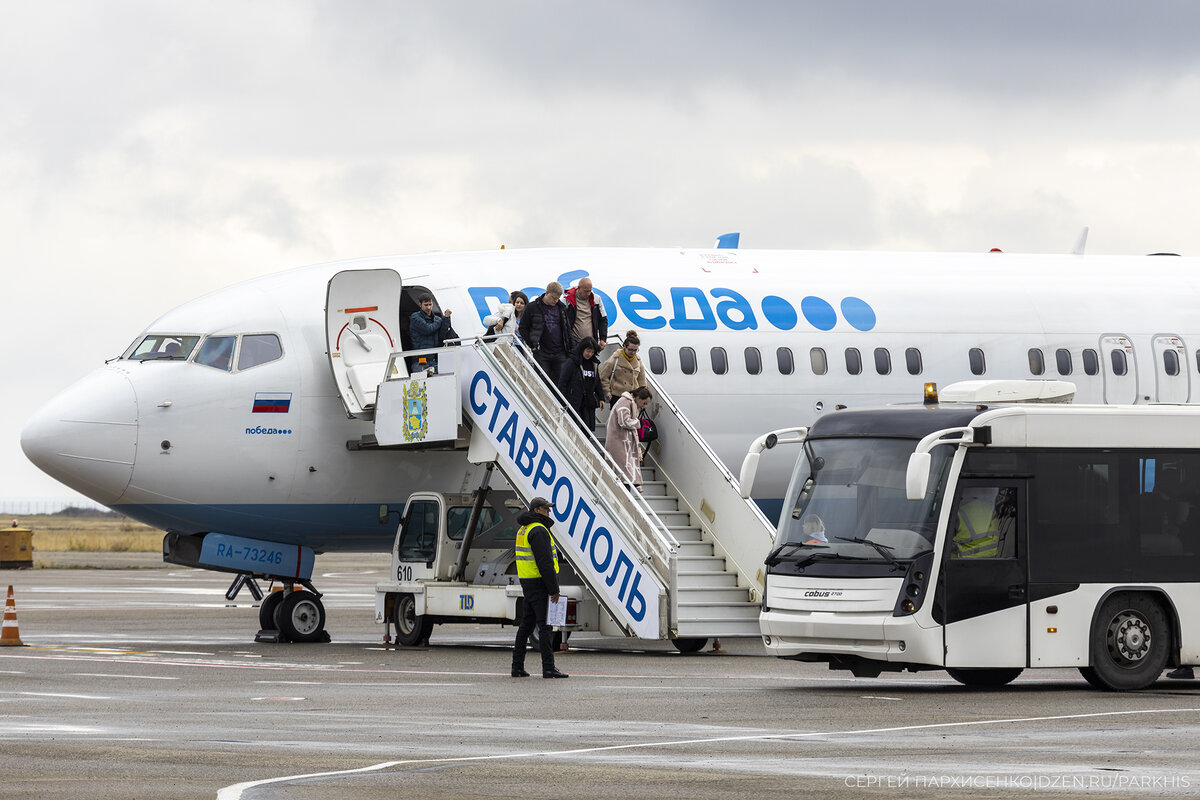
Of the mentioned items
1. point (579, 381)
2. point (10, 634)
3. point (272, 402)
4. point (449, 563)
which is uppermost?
point (579, 381)

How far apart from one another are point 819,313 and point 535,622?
9.41m

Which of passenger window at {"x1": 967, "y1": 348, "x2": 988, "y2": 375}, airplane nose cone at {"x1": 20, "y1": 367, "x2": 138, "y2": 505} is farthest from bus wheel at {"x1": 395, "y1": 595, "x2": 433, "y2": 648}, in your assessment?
passenger window at {"x1": 967, "y1": 348, "x2": 988, "y2": 375}

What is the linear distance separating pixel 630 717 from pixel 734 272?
13958mm

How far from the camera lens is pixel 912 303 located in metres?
30.0

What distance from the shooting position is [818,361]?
95.8 ft

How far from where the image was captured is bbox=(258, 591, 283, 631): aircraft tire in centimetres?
2750

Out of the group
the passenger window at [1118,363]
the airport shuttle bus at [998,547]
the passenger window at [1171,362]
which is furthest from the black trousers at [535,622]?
the passenger window at [1171,362]

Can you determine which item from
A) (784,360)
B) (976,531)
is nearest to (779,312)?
(784,360)

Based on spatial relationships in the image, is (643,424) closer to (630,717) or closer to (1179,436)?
(1179,436)

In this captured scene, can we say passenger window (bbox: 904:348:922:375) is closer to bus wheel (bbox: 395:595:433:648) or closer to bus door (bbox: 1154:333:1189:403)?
bus door (bbox: 1154:333:1189:403)

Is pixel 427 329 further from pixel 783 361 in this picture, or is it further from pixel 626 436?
pixel 783 361

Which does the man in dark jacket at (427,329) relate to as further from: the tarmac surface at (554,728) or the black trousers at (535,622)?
the black trousers at (535,622)

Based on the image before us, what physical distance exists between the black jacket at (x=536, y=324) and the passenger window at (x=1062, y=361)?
8367 millimetres

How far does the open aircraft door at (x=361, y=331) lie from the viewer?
26906 mm
